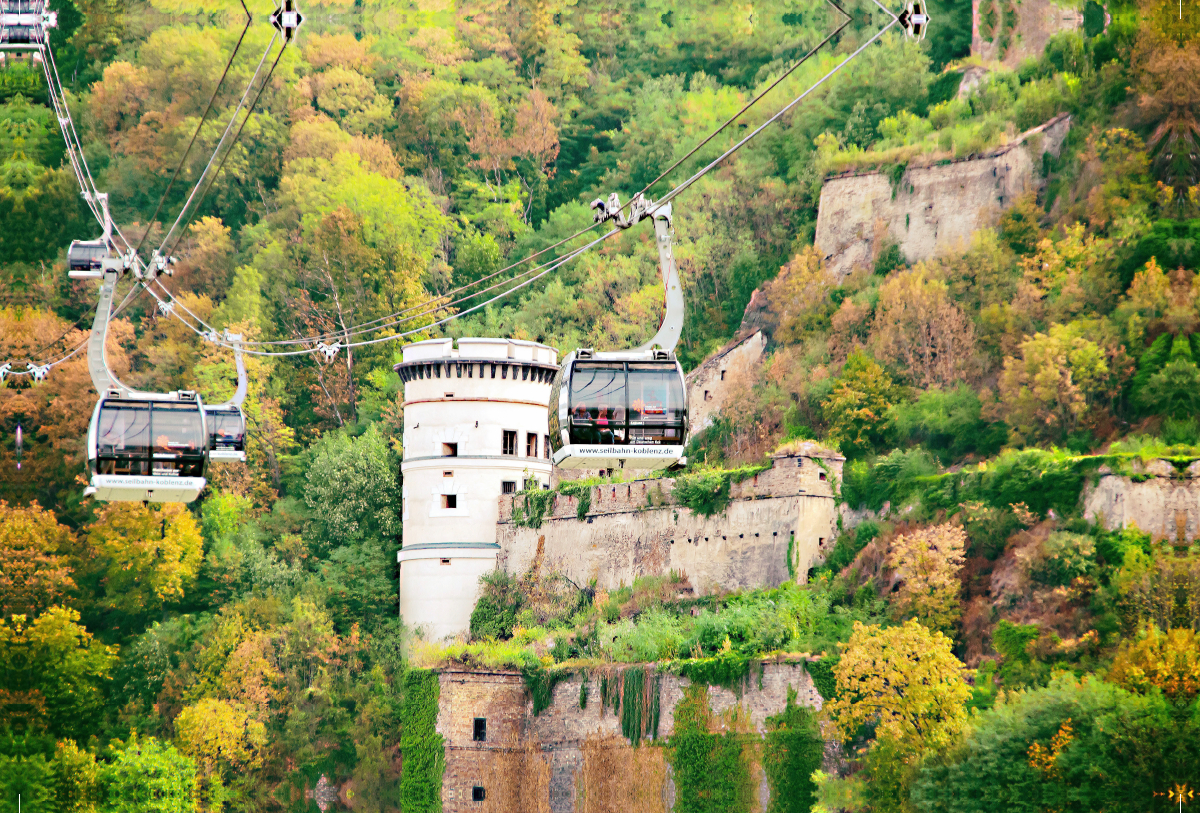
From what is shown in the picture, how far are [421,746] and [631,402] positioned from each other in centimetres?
3350

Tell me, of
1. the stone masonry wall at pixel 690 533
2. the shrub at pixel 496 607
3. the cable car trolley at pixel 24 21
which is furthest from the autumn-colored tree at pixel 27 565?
the cable car trolley at pixel 24 21

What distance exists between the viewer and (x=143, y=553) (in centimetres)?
9081

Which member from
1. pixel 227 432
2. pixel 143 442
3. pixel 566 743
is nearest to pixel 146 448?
pixel 143 442

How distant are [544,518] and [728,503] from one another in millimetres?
10841

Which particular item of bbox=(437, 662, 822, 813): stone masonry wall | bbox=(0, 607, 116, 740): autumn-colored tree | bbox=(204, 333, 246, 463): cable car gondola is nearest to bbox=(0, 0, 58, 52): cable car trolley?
bbox=(0, 607, 116, 740): autumn-colored tree

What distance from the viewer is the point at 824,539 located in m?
71.2

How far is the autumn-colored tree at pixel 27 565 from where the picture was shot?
88750mm

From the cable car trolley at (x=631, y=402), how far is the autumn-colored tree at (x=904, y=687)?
51.3 ft

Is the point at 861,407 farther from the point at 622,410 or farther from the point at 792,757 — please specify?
the point at 622,410

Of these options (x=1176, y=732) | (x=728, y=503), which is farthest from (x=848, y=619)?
(x=1176, y=732)

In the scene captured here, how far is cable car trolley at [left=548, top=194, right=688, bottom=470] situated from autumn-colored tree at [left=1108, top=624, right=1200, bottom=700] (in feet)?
49.8

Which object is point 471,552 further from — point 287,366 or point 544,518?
point 287,366

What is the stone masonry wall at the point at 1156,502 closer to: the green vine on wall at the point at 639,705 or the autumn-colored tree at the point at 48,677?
the green vine on wall at the point at 639,705

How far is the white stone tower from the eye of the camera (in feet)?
278
